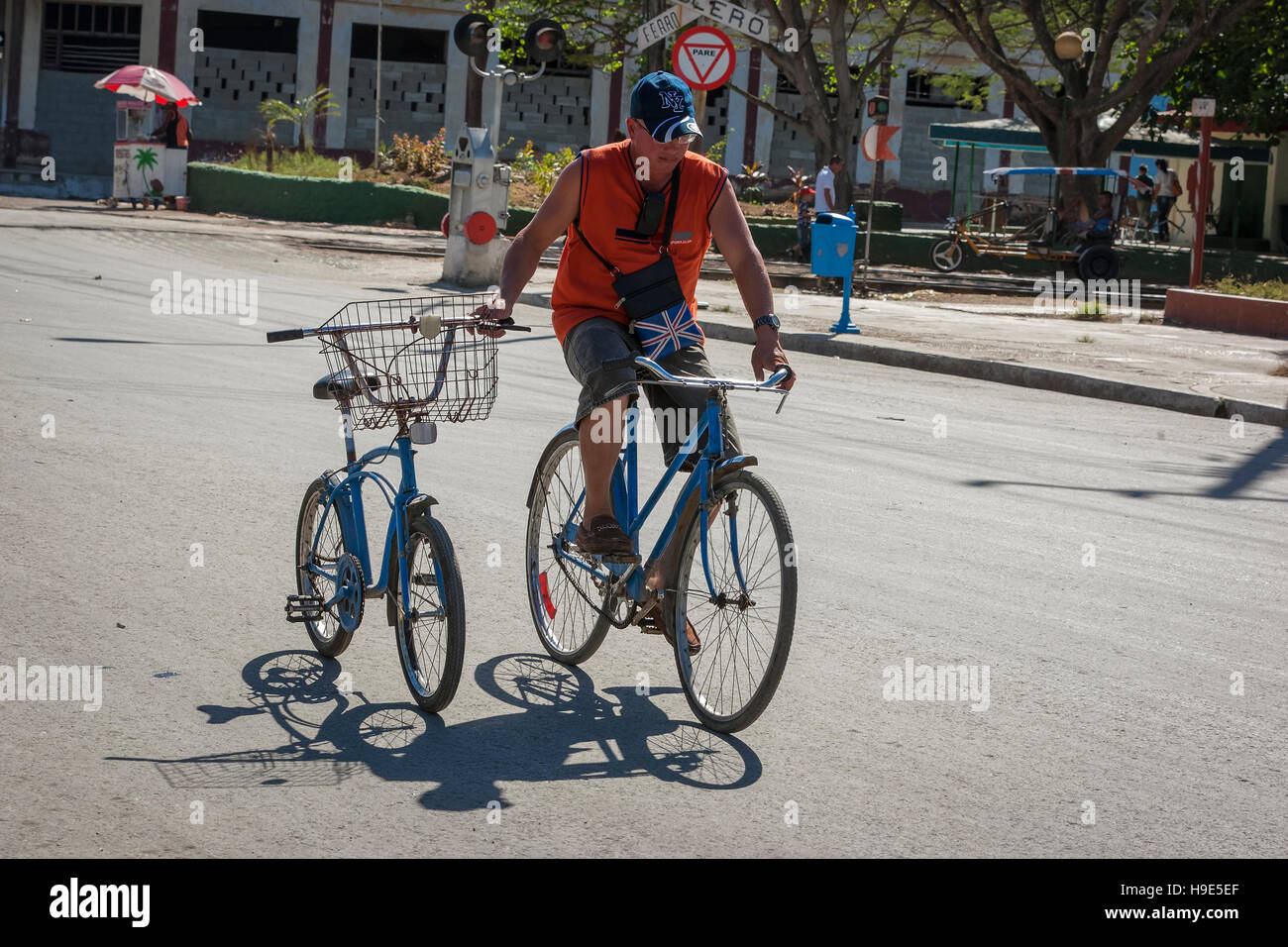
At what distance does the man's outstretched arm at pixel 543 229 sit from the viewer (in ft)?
16.6

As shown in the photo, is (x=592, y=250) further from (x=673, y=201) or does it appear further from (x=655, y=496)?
(x=655, y=496)

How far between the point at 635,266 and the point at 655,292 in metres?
0.11

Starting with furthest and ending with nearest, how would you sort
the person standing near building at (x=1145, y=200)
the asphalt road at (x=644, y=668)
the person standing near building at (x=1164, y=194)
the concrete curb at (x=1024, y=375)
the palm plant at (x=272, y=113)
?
the palm plant at (x=272, y=113) → the person standing near building at (x=1145, y=200) → the person standing near building at (x=1164, y=194) → the concrete curb at (x=1024, y=375) → the asphalt road at (x=644, y=668)

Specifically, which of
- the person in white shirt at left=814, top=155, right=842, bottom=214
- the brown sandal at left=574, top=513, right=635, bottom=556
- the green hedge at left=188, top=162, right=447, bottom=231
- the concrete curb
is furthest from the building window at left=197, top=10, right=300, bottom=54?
the brown sandal at left=574, top=513, right=635, bottom=556

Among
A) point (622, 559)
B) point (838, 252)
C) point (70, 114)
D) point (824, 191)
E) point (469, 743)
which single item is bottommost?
point (469, 743)

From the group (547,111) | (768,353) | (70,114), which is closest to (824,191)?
(547,111)

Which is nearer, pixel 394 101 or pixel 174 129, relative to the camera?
pixel 174 129

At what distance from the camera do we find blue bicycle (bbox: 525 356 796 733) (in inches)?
180

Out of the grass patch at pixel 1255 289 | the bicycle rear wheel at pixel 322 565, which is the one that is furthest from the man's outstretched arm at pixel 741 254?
the grass patch at pixel 1255 289

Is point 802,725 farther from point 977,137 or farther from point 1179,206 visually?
point 1179,206

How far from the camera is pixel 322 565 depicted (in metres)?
5.47

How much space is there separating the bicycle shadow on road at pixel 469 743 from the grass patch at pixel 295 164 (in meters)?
28.9

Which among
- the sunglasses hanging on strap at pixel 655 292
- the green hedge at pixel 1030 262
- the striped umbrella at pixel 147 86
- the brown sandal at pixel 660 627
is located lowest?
the brown sandal at pixel 660 627

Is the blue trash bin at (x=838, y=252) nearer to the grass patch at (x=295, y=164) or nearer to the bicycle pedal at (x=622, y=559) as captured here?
the bicycle pedal at (x=622, y=559)
